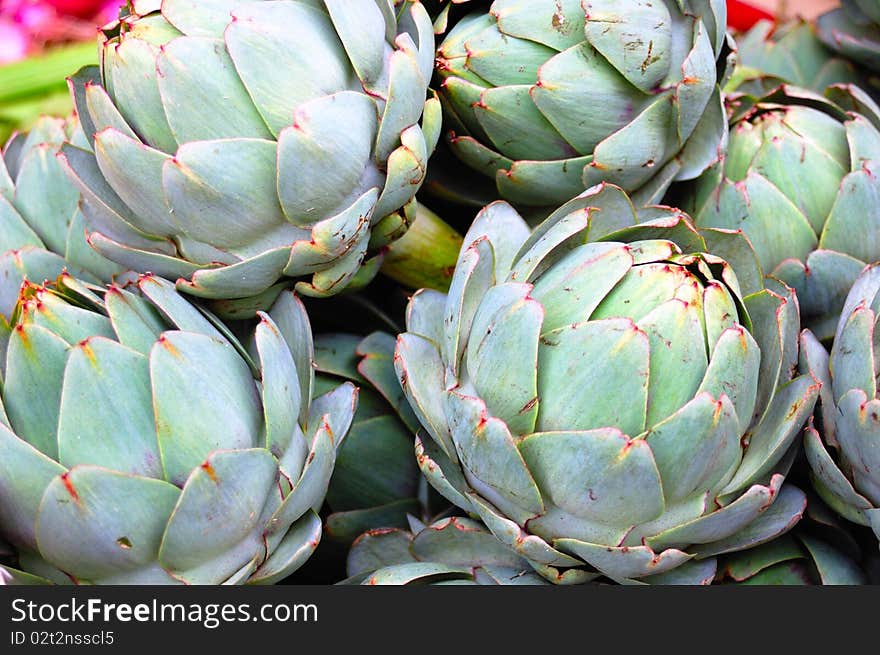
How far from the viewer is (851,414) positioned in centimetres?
69

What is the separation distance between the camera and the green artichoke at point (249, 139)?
0.69m

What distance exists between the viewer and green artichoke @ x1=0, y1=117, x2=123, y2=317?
826 millimetres

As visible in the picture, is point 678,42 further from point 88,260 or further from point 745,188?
point 88,260

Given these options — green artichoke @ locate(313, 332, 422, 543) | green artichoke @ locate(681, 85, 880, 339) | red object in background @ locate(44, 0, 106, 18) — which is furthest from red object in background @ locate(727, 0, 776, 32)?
red object in background @ locate(44, 0, 106, 18)

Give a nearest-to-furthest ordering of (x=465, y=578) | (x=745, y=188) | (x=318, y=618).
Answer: (x=318, y=618), (x=465, y=578), (x=745, y=188)

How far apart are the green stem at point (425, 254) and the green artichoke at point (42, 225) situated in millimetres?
250

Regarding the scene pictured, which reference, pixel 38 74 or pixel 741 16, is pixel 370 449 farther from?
pixel 38 74

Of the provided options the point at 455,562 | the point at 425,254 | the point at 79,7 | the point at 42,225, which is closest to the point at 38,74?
the point at 79,7

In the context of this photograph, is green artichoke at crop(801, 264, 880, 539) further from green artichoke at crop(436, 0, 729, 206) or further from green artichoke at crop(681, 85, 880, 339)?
green artichoke at crop(436, 0, 729, 206)

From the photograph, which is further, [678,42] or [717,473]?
[678,42]

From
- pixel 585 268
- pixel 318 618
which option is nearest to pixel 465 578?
pixel 318 618

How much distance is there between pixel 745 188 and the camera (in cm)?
86

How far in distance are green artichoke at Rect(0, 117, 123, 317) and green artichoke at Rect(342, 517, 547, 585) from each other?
0.34 m

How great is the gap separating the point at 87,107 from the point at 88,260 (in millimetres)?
139
